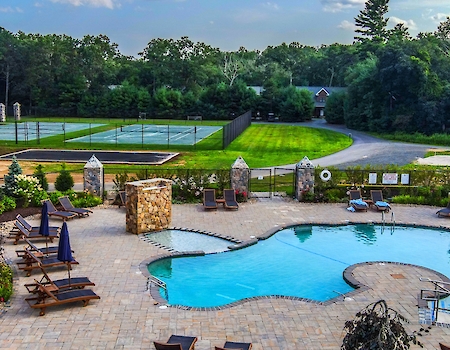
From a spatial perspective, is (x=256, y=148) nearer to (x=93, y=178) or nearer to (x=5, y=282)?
(x=93, y=178)

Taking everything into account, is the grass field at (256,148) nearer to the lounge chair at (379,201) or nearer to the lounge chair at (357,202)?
the lounge chair at (357,202)

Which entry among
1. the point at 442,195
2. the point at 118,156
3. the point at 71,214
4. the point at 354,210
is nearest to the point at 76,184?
the point at 71,214

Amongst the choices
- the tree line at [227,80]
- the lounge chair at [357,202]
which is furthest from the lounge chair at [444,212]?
the tree line at [227,80]

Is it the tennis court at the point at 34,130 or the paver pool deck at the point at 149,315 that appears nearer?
the paver pool deck at the point at 149,315

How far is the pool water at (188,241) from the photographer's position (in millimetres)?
17562

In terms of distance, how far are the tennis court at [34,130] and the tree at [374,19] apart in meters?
55.0

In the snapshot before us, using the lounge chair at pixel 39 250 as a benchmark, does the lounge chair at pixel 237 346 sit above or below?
below

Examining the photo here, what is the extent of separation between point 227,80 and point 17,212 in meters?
81.5

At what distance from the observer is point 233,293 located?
14133 mm

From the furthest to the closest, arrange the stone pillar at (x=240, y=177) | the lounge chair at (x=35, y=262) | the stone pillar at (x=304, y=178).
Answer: the stone pillar at (x=304, y=178)
the stone pillar at (x=240, y=177)
the lounge chair at (x=35, y=262)

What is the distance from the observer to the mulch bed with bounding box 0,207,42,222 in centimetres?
2034

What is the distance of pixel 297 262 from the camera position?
16828 mm

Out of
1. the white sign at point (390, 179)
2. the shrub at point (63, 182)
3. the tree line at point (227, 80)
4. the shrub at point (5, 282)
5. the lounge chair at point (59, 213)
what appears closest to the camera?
the shrub at point (5, 282)

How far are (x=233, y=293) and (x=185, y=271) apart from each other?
2.18 m
